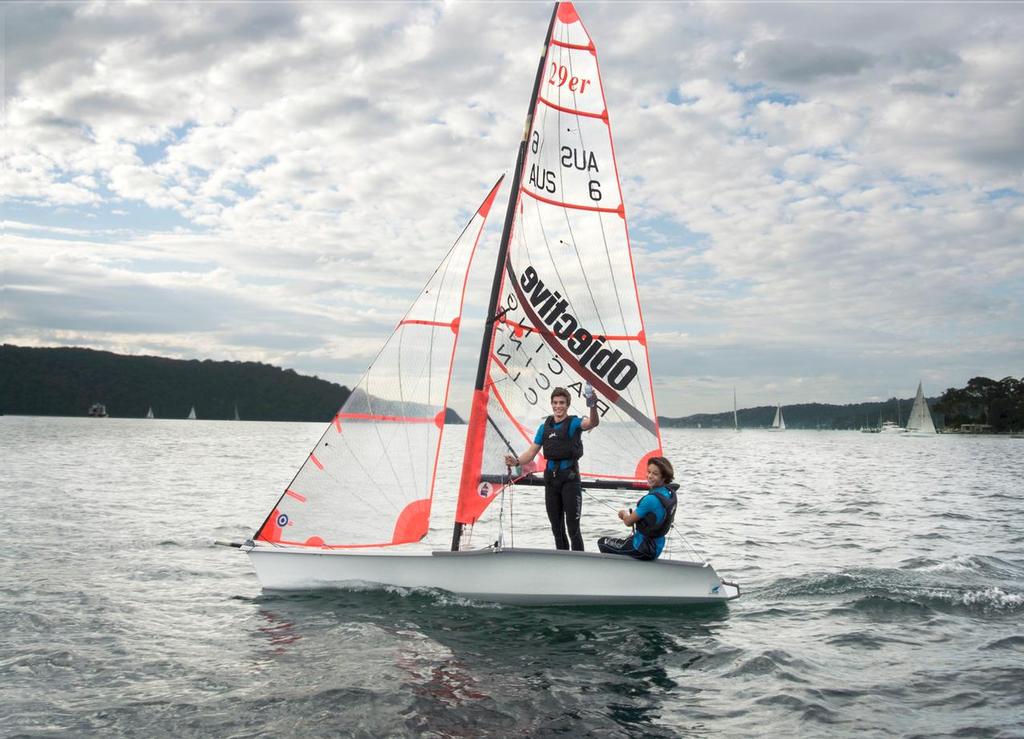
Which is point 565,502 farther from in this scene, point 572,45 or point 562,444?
point 572,45

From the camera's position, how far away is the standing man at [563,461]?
899 centimetres

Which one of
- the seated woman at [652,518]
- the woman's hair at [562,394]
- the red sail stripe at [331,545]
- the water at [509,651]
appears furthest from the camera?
the red sail stripe at [331,545]

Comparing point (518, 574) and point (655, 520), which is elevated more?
point (655, 520)

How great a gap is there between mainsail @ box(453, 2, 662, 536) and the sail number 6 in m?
0.01

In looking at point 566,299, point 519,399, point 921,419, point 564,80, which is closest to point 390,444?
point 519,399

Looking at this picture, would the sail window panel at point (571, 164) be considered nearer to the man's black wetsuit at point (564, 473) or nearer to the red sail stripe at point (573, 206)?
the red sail stripe at point (573, 206)

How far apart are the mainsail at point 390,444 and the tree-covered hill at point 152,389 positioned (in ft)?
483

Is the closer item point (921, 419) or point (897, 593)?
point (897, 593)

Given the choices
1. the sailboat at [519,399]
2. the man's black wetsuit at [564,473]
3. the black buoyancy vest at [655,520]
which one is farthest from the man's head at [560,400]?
the black buoyancy vest at [655,520]

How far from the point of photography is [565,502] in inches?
357

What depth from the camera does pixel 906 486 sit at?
29016mm

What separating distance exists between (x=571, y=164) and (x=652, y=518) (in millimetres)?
4353

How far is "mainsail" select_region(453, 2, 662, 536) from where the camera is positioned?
9477 mm

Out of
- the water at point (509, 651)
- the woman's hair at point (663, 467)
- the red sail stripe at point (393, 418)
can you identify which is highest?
the red sail stripe at point (393, 418)
